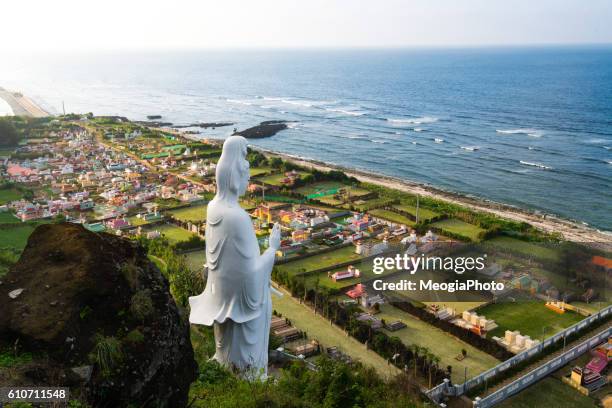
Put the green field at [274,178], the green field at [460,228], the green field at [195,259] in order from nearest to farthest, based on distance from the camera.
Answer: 1. the green field at [195,259]
2. the green field at [460,228]
3. the green field at [274,178]

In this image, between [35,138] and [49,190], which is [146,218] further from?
[35,138]

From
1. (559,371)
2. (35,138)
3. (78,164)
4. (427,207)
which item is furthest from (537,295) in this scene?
(35,138)

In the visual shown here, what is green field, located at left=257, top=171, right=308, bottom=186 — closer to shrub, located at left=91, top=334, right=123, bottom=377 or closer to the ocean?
the ocean

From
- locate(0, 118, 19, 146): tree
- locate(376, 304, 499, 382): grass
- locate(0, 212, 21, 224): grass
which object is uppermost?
locate(0, 118, 19, 146): tree

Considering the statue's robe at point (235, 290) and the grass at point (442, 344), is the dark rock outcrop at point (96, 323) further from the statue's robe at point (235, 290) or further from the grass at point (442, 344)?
the grass at point (442, 344)

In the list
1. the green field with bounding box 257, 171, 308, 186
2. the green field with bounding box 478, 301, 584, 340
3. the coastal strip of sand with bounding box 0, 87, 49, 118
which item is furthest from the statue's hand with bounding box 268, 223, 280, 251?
the coastal strip of sand with bounding box 0, 87, 49, 118

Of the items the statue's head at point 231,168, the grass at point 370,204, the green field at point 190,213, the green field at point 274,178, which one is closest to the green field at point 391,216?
the grass at point 370,204
